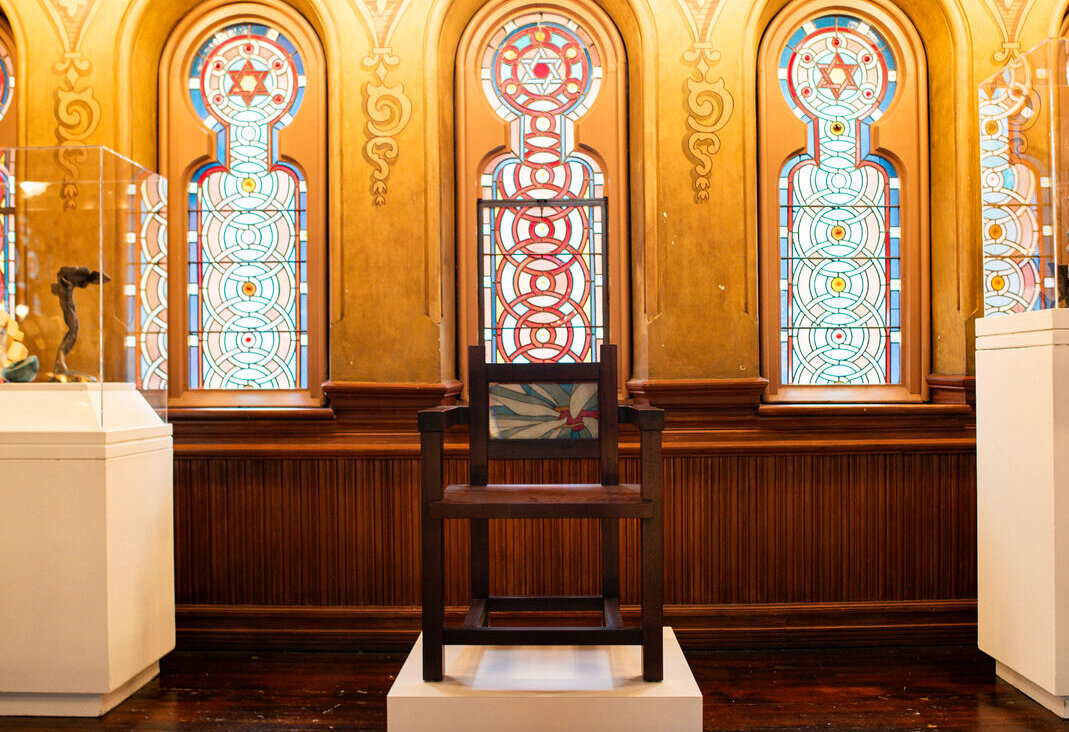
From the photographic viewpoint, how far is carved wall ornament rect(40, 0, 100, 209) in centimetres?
379

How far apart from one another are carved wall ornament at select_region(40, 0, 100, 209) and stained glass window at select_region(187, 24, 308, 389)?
0.48 metres

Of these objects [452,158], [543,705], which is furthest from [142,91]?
[543,705]

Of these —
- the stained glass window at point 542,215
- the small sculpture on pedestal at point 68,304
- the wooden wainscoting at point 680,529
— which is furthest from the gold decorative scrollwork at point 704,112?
the small sculpture on pedestal at point 68,304

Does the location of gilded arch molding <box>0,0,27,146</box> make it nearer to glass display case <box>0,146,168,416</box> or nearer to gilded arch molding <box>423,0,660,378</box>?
glass display case <box>0,146,168,416</box>

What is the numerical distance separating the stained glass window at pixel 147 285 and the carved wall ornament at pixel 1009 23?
3424mm

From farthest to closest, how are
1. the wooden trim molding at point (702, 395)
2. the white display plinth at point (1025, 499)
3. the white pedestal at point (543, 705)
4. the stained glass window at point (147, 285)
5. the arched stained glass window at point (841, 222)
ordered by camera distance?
1. the arched stained glass window at point (841, 222)
2. the wooden trim molding at point (702, 395)
3. the stained glass window at point (147, 285)
4. the white display plinth at point (1025, 499)
5. the white pedestal at point (543, 705)

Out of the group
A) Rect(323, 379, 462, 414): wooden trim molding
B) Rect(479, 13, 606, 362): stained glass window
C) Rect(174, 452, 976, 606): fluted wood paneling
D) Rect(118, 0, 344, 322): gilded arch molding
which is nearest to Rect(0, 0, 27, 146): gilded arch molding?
Rect(118, 0, 344, 322): gilded arch molding

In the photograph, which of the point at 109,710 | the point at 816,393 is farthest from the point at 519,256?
the point at 109,710

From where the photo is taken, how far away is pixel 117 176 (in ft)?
10.4

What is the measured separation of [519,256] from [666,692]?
2.06m

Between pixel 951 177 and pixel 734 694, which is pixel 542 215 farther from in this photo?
pixel 734 694

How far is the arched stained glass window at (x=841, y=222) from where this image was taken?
13.1 feet

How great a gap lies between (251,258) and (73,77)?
1014mm

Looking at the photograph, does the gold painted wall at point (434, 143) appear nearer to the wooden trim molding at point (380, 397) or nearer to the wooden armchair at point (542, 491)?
the wooden trim molding at point (380, 397)
